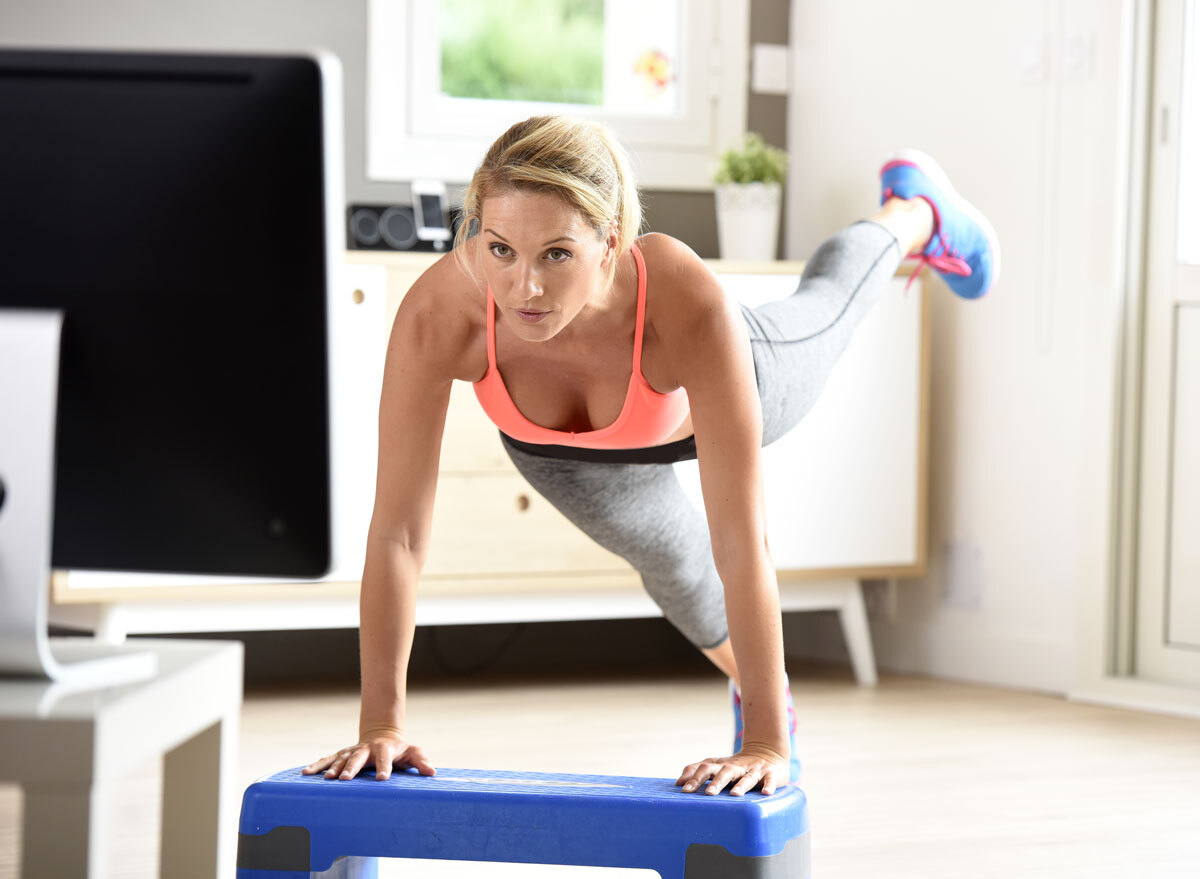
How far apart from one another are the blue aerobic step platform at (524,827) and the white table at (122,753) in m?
0.30

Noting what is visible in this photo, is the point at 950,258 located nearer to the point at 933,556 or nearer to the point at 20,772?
the point at 933,556

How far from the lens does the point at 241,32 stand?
3150mm

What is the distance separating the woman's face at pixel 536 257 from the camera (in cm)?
132

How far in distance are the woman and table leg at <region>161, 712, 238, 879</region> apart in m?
0.36

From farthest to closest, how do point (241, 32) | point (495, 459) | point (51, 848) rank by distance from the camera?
1. point (241, 32)
2. point (495, 459)
3. point (51, 848)

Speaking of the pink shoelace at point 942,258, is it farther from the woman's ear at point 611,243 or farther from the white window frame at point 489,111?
the white window frame at point 489,111

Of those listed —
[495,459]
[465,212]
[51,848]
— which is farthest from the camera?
[495,459]

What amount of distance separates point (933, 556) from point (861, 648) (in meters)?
0.32

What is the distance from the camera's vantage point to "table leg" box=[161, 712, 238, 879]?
0.93 meters

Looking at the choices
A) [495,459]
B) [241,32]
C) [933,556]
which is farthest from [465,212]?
[933,556]

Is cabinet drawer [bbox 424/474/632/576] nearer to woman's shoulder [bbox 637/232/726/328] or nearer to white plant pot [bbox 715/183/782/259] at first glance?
white plant pot [bbox 715/183/782/259]

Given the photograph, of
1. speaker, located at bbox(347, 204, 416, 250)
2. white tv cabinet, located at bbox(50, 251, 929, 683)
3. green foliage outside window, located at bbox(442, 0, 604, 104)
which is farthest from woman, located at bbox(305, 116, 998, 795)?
green foliage outside window, located at bbox(442, 0, 604, 104)

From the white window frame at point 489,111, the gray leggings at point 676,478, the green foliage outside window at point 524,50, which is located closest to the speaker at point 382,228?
the white window frame at point 489,111

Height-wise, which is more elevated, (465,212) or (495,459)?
(465,212)
